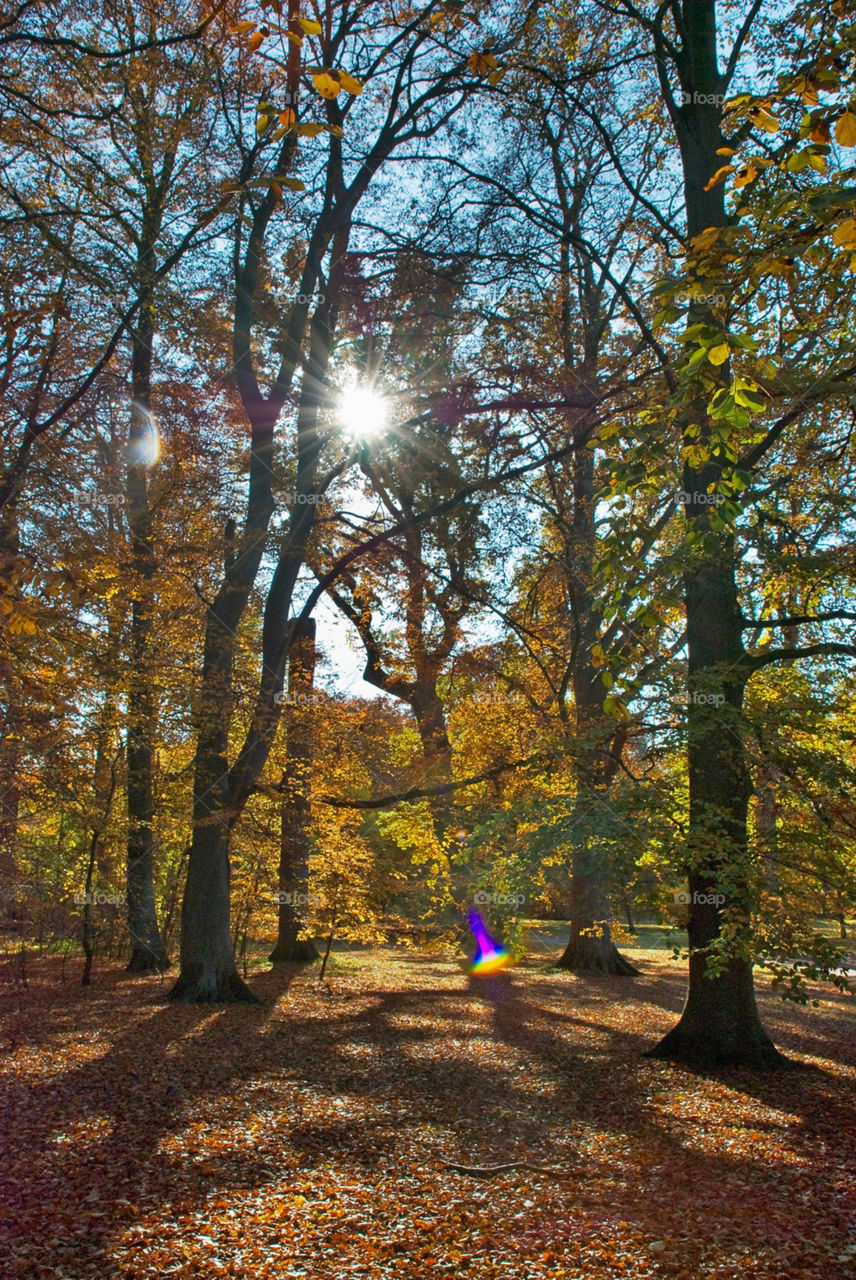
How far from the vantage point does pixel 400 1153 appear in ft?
18.2

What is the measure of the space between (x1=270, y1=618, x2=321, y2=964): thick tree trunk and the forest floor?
3.82 m

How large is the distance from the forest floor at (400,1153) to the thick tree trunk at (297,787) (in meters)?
3.82

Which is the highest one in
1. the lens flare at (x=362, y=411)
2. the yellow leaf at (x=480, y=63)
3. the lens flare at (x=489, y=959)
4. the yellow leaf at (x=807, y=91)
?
the lens flare at (x=362, y=411)

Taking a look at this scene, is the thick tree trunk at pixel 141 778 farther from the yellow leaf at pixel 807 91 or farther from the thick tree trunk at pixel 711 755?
the yellow leaf at pixel 807 91

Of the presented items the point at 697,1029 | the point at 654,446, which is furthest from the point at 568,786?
the point at 654,446

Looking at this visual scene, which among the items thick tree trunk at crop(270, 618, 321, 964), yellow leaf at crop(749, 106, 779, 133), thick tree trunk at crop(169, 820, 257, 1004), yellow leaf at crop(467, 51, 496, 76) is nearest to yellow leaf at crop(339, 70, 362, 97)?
yellow leaf at crop(467, 51, 496, 76)

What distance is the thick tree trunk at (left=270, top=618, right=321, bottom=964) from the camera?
1321 cm

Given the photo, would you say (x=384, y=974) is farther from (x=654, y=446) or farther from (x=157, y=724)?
(x=654, y=446)

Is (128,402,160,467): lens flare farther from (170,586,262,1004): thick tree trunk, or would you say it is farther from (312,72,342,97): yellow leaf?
(312,72,342,97): yellow leaf

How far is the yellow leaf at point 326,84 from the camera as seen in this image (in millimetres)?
2130

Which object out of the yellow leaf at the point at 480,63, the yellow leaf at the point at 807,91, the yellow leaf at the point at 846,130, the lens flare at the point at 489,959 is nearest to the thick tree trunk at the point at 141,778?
the lens flare at the point at 489,959

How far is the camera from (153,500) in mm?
13359

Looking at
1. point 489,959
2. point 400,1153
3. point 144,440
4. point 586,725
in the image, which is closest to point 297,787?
point 586,725

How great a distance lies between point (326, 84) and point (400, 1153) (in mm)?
5959
